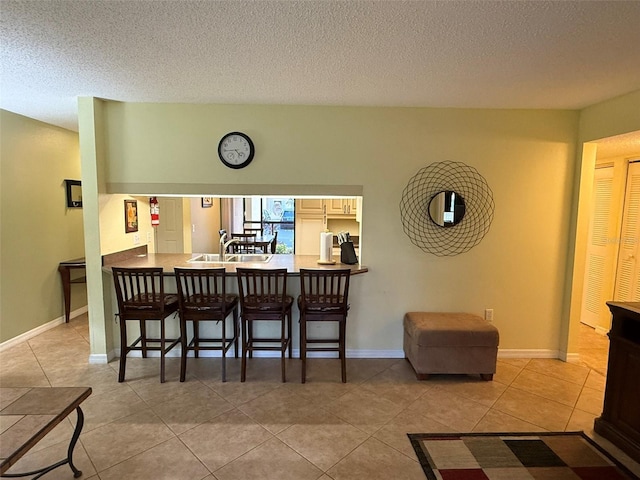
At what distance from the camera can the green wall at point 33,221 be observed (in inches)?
146

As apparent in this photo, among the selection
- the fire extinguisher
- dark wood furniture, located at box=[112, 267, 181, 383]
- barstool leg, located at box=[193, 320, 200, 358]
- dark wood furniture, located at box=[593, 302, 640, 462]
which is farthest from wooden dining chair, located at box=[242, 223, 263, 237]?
dark wood furniture, located at box=[593, 302, 640, 462]

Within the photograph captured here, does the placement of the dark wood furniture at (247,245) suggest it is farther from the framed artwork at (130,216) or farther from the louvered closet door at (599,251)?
the louvered closet door at (599,251)

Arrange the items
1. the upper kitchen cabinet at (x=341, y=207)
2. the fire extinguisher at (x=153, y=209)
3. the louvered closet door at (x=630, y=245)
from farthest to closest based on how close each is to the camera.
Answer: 1. the upper kitchen cabinet at (x=341, y=207)
2. the fire extinguisher at (x=153, y=209)
3. the louvered closet door at (x=630, y=245)

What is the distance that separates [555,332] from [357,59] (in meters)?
3.28

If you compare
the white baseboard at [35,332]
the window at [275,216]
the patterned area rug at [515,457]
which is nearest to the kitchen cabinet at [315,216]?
the window at [275,216]

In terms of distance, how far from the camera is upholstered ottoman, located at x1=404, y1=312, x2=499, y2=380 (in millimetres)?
3072

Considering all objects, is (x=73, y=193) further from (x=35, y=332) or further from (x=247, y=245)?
(x=247, y=245)

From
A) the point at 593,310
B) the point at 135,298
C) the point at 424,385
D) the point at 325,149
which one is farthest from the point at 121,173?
the point at 593,310

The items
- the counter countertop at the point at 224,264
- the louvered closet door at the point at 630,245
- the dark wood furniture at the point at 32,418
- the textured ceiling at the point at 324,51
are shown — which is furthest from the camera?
the louvered closet door at the point at 630,245

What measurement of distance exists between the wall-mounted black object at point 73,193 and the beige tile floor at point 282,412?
6.09 ft

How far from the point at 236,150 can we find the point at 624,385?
11.3 ft

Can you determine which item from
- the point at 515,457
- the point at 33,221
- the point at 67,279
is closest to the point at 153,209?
the point at 33,221

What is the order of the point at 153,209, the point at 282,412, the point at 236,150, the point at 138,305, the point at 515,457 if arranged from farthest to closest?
the point at 153,209 → the point at 236,150 → the point at 138,305 → the point at 282,412 → the point at 515,457

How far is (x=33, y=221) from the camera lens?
13.3 feet
